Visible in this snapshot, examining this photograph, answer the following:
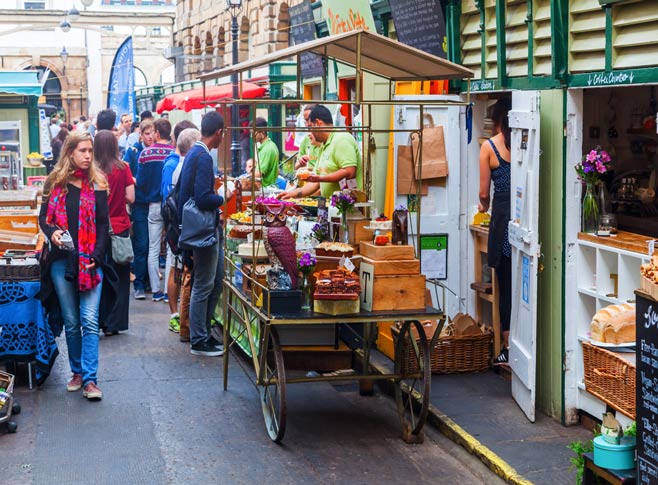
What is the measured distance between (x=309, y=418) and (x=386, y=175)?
9.60 feet

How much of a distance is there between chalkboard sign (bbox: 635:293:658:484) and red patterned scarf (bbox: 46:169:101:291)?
14.8 ft

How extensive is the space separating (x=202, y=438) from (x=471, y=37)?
404 centimetres

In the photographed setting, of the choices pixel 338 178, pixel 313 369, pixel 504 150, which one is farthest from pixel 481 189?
pixel 313 369

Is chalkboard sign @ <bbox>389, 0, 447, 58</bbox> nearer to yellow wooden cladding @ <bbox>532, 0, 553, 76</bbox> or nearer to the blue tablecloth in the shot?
yellow wooden cladding @ <bbox>532, 0, 553, 76</bbox>

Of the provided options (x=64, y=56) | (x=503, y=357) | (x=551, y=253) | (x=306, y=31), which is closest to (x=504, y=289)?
(x=503, y=357)

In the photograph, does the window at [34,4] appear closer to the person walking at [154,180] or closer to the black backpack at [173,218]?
the person walking at [154,180]

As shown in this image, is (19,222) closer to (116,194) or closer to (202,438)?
(116,194)

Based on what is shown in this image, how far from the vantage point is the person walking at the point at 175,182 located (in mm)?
10719

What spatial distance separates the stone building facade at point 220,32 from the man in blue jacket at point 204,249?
12838 millimetres

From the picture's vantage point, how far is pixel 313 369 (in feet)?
26.8

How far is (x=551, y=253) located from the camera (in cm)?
764

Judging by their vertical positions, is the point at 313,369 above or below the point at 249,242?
below

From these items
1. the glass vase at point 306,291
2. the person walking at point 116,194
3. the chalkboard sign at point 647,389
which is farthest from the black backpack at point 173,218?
the chalkboard sign at point 647,389

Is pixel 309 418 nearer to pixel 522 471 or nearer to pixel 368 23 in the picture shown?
pixel 522 471
